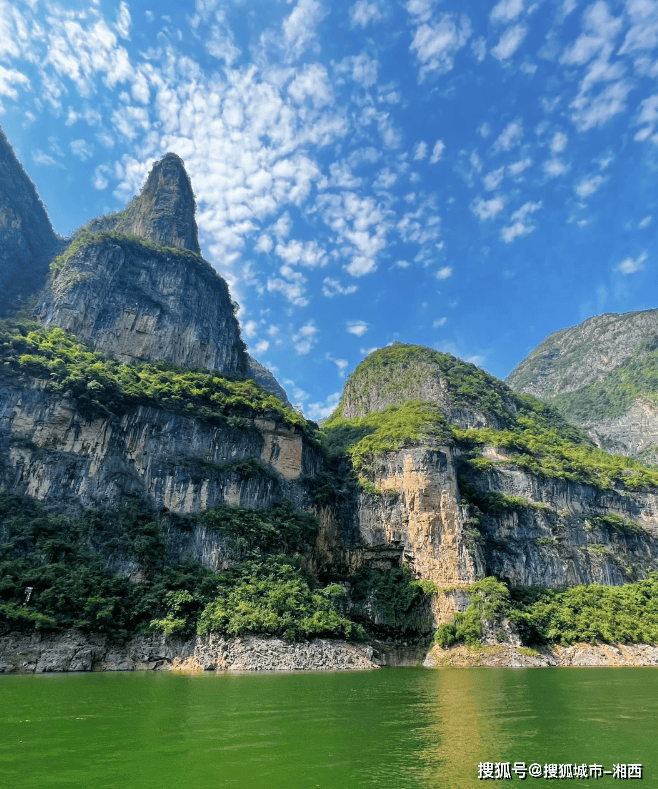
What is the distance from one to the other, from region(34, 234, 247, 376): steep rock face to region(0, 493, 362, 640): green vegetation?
2569 cm

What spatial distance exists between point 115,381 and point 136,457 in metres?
7.47

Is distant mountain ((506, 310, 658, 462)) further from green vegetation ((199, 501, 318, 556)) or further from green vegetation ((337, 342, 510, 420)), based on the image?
green vegetation ((199, 501, 318, 556))

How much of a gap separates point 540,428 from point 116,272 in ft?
216

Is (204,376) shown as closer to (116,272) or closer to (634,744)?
(116,272)

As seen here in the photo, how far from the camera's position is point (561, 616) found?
4631 centimetres

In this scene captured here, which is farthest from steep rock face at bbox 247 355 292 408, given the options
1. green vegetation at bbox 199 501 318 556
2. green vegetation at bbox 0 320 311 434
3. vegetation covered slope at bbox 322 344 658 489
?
green vegetation at bbox 199 501 318 556

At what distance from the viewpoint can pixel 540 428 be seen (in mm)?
79438

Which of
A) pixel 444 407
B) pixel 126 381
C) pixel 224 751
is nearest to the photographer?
pixel 224 751

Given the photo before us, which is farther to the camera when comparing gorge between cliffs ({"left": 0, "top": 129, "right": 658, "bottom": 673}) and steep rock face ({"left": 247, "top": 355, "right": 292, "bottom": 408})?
steep rock face ({"left": 247, "top": 355, "right": 292, "bottom": 408})

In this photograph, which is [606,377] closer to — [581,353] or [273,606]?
[581,353]

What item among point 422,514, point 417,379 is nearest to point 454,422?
point 417,379

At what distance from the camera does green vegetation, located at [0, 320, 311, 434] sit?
148ft

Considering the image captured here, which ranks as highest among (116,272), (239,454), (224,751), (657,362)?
(657,362)

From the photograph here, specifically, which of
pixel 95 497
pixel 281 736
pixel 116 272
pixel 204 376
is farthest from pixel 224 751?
pixel 116 272
